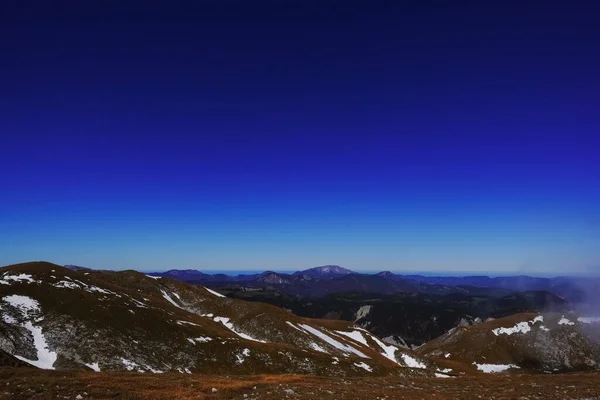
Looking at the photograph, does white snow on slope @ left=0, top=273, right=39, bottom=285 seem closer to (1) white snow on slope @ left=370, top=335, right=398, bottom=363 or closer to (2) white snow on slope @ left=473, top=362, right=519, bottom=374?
(1) white snow on slope @ left=370, top=335, right=398, bottom=363

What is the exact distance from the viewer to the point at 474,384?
123 feet

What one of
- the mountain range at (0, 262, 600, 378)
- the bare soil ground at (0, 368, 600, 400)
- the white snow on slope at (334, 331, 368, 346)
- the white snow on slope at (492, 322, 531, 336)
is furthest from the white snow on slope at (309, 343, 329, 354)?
the white snow on slope at (492, 322, 531, 336)

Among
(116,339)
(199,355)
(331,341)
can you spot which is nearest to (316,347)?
(331,341)

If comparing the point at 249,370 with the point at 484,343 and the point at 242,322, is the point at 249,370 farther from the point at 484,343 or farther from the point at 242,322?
the point at 484,343

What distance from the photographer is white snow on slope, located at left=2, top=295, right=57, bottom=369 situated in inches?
2096

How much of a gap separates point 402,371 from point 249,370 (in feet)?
115

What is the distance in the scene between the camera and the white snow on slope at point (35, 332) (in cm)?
5325

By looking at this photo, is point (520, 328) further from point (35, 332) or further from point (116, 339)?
point (35, 332)

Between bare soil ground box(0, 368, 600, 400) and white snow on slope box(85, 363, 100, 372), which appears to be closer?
bare soil ground box(0, 368, 600, 400)

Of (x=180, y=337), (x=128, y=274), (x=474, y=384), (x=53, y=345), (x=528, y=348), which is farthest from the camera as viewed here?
(x=528, y=348)

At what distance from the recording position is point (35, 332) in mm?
60344

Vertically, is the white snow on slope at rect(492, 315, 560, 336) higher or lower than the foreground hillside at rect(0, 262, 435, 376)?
lower

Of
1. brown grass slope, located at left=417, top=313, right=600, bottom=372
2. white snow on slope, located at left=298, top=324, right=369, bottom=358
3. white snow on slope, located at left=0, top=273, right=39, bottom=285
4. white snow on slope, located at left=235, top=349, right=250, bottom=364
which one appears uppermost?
white snow on slope, located at left=0, top=273, right=39, bottom=285

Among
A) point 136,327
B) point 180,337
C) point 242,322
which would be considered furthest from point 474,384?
point 242,322
